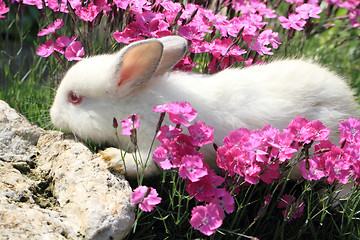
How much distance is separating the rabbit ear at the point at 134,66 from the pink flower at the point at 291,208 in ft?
3.50

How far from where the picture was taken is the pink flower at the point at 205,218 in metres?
2.14

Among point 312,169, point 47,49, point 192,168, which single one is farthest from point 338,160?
point 47,49

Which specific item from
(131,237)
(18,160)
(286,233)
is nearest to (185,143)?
(131,237)

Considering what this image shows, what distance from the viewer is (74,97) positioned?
302 cm

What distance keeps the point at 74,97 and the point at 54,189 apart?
719 millimetres

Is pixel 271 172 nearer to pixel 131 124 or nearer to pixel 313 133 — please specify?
pixel 313 133

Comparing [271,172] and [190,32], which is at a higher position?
[190,32]

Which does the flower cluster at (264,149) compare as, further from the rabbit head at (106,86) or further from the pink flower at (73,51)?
the pink flower at (73,51)

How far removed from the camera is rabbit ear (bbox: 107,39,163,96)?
270 cm

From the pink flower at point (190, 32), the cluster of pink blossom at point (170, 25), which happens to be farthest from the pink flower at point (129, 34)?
the pink flower at point (190, 32)

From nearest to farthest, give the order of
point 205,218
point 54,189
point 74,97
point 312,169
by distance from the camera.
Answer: point 205,218 < point 312,169 < point 54,189 < point 74,97

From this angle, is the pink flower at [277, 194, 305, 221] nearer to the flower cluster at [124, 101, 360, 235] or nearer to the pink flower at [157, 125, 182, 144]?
the flower cluster at [124, 101, 360, 235]

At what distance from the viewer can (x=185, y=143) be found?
236cm

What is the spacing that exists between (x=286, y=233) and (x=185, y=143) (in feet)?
2.72
